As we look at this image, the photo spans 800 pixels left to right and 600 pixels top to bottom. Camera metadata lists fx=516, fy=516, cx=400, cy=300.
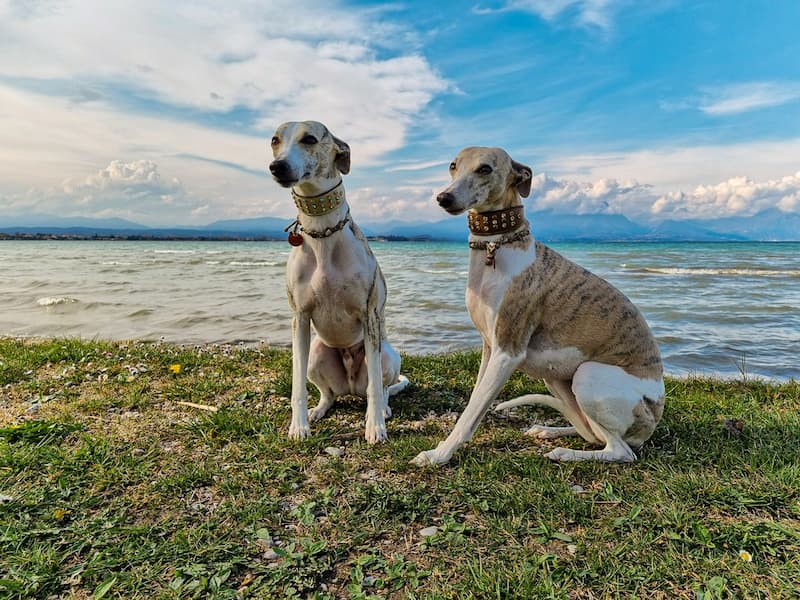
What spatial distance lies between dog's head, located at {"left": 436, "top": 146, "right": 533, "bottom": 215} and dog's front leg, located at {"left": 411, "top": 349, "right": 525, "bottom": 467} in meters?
1.04

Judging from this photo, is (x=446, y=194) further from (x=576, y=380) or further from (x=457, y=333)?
(x=457, y=333)

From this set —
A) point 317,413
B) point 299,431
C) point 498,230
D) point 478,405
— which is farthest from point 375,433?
point 498,230

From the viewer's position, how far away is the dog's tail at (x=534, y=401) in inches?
156

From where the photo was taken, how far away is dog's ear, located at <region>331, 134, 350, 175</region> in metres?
3.90

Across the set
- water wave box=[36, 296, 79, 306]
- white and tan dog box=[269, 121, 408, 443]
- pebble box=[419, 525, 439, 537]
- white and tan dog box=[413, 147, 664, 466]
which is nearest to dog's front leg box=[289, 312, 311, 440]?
white and tan dog box=[269, 121, 408, 443]

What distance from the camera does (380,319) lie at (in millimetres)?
4359

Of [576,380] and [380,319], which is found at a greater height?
[380,319]

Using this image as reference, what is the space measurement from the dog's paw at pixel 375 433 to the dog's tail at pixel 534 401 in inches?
43.4

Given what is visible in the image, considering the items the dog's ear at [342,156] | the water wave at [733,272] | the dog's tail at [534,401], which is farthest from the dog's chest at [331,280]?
the water wave at [733,272]

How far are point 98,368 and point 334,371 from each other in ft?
10.3

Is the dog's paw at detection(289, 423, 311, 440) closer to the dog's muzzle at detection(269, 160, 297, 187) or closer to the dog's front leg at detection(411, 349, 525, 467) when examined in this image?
the dog's front leg at detection(411, 349, 525, 467)

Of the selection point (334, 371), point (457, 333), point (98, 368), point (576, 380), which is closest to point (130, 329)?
point (98, 368)

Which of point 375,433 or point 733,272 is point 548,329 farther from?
point 733,272

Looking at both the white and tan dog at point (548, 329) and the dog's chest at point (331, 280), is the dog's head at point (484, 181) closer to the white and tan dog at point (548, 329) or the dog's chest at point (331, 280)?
the white and tan dog at point (548, 329)
